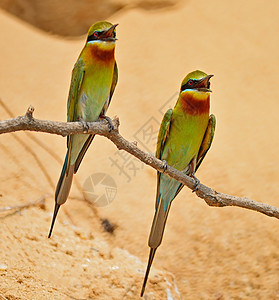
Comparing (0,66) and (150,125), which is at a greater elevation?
(0,66)

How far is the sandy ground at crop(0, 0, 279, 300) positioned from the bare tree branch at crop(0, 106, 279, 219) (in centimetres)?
86

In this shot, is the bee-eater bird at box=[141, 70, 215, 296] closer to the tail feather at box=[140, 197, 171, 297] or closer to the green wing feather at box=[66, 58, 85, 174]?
the tail feather at box=[140, 197, 171, 297]

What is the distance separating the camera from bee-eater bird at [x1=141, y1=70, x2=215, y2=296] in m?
→ 2.09

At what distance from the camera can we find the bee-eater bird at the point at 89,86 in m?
1.97

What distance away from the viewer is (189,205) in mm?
3283

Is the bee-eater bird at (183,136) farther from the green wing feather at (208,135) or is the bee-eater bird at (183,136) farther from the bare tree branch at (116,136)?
the bare tree branch at (116,136)

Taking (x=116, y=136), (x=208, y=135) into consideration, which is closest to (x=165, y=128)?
(x=208, y=135)

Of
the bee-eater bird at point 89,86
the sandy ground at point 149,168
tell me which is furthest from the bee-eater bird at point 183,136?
the sandy ground at point 149,168

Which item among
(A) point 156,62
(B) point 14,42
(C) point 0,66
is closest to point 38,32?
(B) point 14,42

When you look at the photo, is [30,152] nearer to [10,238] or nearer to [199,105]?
[10,238]

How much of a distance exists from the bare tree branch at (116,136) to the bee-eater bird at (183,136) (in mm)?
117

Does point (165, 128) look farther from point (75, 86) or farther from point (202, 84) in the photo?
point (75, 86)

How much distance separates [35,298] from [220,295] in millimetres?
1109

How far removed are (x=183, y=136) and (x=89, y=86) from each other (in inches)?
19.9
